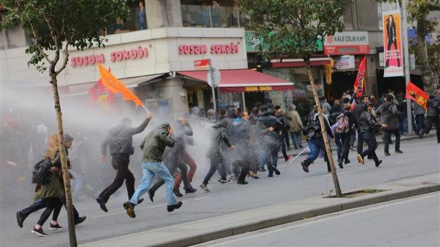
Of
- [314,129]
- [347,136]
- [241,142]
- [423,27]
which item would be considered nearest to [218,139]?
[241,142]

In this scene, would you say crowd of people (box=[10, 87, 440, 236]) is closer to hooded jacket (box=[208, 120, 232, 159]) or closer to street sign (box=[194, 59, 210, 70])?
hooded jacket (box=[208, 120, 232, 159])

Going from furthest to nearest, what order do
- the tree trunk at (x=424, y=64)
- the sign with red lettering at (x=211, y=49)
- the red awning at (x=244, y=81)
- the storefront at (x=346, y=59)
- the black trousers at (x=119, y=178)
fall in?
1. the storefront at (x=346, y=59)
2. the tree trunk at (x=424, y=64)
3. the sign with red lettering at (x=211, y=49)
4. the red awning at (x=244, y=81)
5. the black trousers at (x=119, y=178)

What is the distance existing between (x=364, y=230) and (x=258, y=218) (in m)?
1.99

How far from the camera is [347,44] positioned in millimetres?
37094

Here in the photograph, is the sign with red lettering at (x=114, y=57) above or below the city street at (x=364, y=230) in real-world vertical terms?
above

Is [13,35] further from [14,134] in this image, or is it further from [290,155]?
[14,134]

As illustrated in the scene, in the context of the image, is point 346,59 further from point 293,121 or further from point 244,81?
point 293,121

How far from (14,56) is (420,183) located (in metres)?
22.0

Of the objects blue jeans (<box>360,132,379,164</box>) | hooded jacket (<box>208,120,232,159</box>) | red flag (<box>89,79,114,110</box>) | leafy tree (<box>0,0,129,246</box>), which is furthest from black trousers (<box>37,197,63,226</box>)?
blue jeans (<box>360,132,379,164</box>)

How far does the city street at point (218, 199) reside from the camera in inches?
503

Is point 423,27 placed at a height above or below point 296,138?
above

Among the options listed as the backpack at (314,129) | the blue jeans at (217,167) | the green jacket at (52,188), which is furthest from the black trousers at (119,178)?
the backpack at (314,129)

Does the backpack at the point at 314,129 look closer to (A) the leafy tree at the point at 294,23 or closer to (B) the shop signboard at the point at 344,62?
(A) the leafy tree at the point at 294,23

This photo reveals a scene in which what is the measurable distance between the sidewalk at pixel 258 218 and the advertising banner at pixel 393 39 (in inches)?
689
